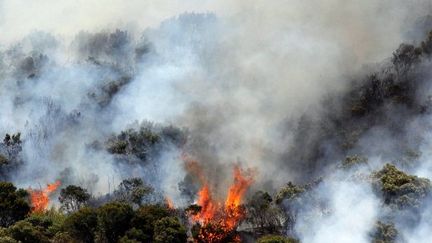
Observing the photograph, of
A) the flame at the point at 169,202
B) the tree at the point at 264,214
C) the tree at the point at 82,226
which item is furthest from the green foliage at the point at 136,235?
the flame at the point at 169,202

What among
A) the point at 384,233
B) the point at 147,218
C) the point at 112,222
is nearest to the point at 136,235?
the point at 147,218

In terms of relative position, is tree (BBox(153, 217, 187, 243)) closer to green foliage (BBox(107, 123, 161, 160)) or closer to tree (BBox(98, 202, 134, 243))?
tree (BBox(98, 202, 134, 243))

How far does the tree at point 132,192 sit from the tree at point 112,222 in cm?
3476

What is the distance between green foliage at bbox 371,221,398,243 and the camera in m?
55.3

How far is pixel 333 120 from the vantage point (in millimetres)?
119938

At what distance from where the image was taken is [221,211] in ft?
343

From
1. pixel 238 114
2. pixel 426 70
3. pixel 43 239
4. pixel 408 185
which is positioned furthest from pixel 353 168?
pixel 238 114

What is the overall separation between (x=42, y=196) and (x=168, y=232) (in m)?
58.0

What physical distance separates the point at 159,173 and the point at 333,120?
3958cm

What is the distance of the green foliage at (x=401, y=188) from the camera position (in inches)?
2363

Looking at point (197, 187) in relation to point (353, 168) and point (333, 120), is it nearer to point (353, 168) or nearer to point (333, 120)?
point (333, 120)

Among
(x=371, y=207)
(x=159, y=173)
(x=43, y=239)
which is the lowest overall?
(x=371, y=207)

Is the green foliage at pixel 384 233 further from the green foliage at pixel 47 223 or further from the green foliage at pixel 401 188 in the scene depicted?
the green foliage at pixel 47 223

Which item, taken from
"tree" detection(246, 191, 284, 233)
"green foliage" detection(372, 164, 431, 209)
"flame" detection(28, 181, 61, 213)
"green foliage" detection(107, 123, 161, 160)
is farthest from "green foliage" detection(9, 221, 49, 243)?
"green foliage" detection(107, 123, 161, 160)
